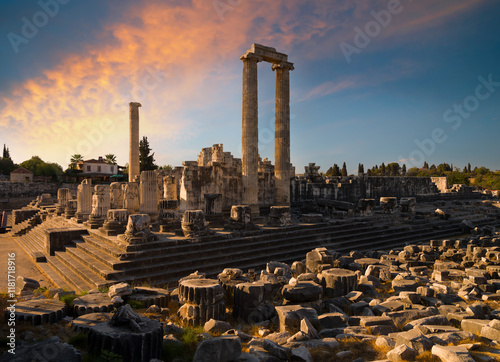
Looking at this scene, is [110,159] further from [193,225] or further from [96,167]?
[193,225]

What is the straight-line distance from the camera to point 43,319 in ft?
15.4

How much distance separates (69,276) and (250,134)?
10.1 metres

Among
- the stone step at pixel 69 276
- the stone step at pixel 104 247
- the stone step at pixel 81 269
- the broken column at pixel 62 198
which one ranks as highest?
the broken column at pixel 62 198

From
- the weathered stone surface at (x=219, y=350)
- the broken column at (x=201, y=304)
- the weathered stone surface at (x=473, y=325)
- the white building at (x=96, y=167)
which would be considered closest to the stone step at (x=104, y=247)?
the broken column at (x=201, y=304)

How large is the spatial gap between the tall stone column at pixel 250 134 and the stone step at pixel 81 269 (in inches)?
325

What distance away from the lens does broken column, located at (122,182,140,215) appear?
46.9 feet

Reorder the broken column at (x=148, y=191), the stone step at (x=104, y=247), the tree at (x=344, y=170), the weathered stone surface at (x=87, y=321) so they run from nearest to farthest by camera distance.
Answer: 1. the weathered stone surface at (x=87, y=321)
2. the stone step at (x=104, y=247)
3. the broken column at (x=148, y=191)
4. the tree at (x=344, y=170)

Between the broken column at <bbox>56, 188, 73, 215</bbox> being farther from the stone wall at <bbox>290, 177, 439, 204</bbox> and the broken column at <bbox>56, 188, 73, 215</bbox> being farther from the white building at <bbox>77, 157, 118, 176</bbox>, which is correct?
the white building at <bbox>77, 157, 118, 176</bbox>

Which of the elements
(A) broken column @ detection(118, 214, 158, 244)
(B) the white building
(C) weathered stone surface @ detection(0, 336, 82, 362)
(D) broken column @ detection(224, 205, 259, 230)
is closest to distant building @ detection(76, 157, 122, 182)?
(B) the white building

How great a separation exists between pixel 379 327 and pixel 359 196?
1921 centimetres

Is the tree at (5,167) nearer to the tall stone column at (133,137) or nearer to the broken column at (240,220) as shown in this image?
the tall stone column at (133,137)

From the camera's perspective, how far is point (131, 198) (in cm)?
1441

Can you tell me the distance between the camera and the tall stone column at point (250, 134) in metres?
15.5

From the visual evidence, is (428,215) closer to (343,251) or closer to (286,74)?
(343,251)
